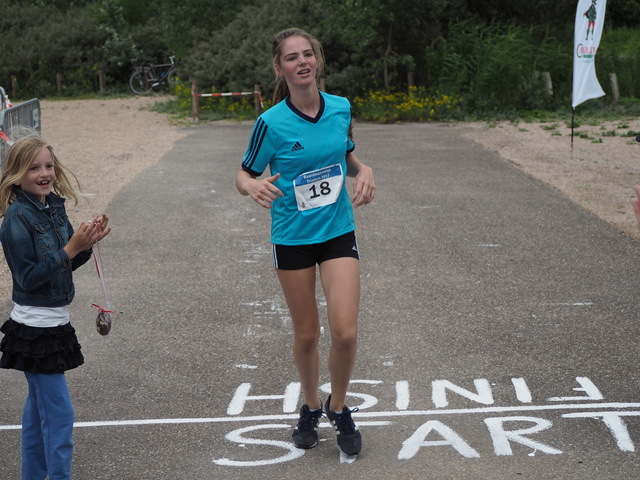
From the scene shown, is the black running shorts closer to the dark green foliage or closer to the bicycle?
the dark green foliage

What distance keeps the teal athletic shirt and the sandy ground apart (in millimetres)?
3936

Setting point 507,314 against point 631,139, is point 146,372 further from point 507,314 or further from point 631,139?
point 631,139

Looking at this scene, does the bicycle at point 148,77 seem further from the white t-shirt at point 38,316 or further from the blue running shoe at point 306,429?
the white t-shirt at point 38,316

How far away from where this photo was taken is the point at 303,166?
4031 mm

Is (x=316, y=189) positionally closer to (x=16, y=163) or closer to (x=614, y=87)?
(x=16, y=163)

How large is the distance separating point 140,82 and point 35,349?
3303 cm

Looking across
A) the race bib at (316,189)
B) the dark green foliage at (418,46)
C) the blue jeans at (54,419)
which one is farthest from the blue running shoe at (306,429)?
the dark green foliage at (418,46)

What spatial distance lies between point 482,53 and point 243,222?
48.9ft

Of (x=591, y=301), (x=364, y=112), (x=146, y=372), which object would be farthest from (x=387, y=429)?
(x=364, y=112)

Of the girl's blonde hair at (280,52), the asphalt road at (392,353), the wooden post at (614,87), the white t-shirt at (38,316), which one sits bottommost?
the wooden post at (614,87)

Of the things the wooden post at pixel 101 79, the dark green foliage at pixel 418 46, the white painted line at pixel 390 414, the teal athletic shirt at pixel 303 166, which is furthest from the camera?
the wooden post at pixel 101 79

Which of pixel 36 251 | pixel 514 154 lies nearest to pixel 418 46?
pixel 514 154

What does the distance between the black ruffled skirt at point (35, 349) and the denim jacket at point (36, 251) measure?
11 cm

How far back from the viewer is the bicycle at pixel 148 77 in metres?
35.0
